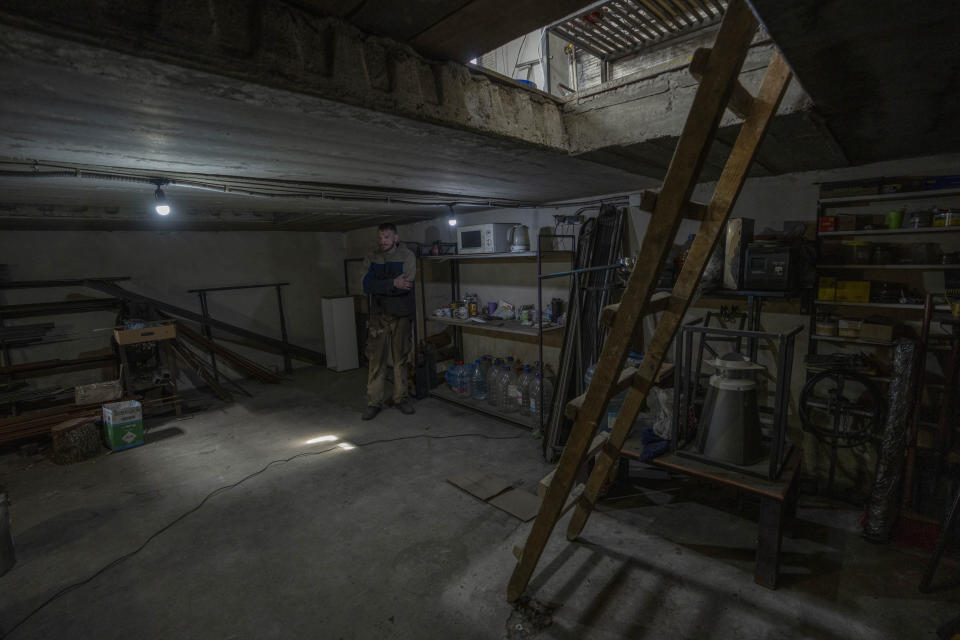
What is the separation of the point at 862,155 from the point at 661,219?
1.93 m

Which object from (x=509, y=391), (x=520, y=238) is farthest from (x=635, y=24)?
(x=509, y=391)

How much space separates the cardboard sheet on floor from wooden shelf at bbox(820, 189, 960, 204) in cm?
258

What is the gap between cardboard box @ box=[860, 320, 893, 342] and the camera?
2.43 metres

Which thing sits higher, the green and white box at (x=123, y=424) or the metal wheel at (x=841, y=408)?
the metal wheel at (x=841, y=408)

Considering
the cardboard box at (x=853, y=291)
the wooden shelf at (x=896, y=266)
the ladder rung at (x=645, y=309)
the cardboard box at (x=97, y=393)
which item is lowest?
the cardboard box at (x=97, y=393)

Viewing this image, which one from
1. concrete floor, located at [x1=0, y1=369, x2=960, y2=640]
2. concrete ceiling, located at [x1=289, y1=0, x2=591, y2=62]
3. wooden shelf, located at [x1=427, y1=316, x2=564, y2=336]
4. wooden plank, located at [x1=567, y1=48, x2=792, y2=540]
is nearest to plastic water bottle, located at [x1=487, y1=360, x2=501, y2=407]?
wooden shelf, located at [x1=427, y1=316, x2=564, y2=336]

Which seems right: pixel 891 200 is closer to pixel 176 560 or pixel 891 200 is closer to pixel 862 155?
pixel 862 155

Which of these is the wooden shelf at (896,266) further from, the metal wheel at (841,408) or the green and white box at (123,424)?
the green and white box at (123,424)

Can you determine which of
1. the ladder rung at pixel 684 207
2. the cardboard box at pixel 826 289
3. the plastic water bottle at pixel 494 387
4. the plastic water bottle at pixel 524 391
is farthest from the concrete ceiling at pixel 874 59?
the plastic water bottle at pixel 494 387

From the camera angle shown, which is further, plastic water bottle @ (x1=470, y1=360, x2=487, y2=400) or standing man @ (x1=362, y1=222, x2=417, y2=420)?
plastic water bottle @ (x1=470, y1=360, x2=487, y2=400)

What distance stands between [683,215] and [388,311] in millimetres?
3346

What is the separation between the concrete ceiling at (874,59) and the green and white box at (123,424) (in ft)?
15.8

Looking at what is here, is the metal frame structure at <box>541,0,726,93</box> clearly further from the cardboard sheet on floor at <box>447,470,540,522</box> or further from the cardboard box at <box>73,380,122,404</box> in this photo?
the cardboard box at <box>73,380,122,404</box>

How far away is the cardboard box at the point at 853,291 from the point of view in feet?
8.12
